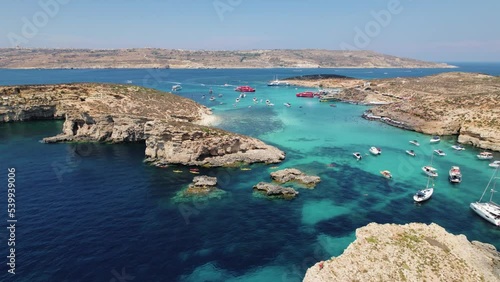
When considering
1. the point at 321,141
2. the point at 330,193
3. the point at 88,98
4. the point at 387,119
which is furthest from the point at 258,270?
the point at 387,119

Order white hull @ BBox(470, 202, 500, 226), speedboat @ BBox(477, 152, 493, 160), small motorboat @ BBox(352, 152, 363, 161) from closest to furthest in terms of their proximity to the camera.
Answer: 1. white hull @ BBox(470, 202, 500, 226)
2. small motorboat @ BBox(352, 152, 363, 161)
3. speedboat @ BBox(477, 152, 493, 160)

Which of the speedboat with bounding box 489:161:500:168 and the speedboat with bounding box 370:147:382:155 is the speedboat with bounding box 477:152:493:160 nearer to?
the speedboat with bounding box 489:161:500:168

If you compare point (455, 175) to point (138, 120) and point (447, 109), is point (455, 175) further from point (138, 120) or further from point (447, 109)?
point (138, 120)

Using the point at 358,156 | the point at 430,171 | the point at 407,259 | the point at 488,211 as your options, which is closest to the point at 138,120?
the point at 358,156

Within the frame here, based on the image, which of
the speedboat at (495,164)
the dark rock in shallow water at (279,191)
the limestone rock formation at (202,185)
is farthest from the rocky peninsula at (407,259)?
the speedboat at (495,164)

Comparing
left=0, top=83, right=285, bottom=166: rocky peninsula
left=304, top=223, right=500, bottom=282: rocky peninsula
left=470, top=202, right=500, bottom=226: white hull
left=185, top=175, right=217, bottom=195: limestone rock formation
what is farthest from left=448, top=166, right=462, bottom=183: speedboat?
left=185, top=175, right=217, bottom=195: limestone rock formation

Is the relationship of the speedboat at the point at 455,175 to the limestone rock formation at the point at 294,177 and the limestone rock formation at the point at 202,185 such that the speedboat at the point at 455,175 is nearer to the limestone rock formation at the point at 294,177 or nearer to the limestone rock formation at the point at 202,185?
the limestone rock formation at the point at 294,177
